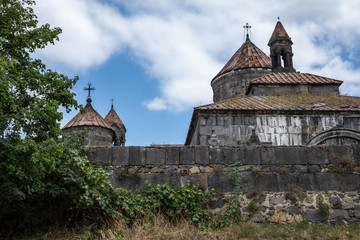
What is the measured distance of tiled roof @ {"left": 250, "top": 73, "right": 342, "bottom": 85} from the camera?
14.3m

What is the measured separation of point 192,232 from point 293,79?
10185 millimetres

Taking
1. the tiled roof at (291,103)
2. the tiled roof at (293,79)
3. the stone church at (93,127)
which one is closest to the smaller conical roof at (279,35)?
the tiled roof at (293,79)

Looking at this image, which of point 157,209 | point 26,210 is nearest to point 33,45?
point 26,210

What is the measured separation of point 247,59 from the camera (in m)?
17.8

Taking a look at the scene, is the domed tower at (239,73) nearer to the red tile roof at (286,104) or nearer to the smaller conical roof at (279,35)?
the smaller conical roof at (279,35)

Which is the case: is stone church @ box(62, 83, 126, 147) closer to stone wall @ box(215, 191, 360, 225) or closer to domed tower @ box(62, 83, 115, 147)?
domed tower @ box(62, 83, 115, 147)

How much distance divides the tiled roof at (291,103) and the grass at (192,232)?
5953 mm

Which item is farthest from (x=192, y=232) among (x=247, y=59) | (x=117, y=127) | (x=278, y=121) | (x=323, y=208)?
(x=117, y=127)

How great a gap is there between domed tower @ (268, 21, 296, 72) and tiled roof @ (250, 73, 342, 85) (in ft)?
3.15

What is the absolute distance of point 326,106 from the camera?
39.7ft

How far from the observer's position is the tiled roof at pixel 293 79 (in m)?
14.3

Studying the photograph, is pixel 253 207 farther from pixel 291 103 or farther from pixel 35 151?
pixel 291 103

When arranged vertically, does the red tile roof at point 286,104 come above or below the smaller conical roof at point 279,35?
below

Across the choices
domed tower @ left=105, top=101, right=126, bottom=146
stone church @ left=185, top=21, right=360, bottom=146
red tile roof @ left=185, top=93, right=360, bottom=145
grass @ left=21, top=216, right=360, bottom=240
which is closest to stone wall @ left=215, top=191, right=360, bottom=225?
grass @ left=21, top=216, right=360, bottom=240
